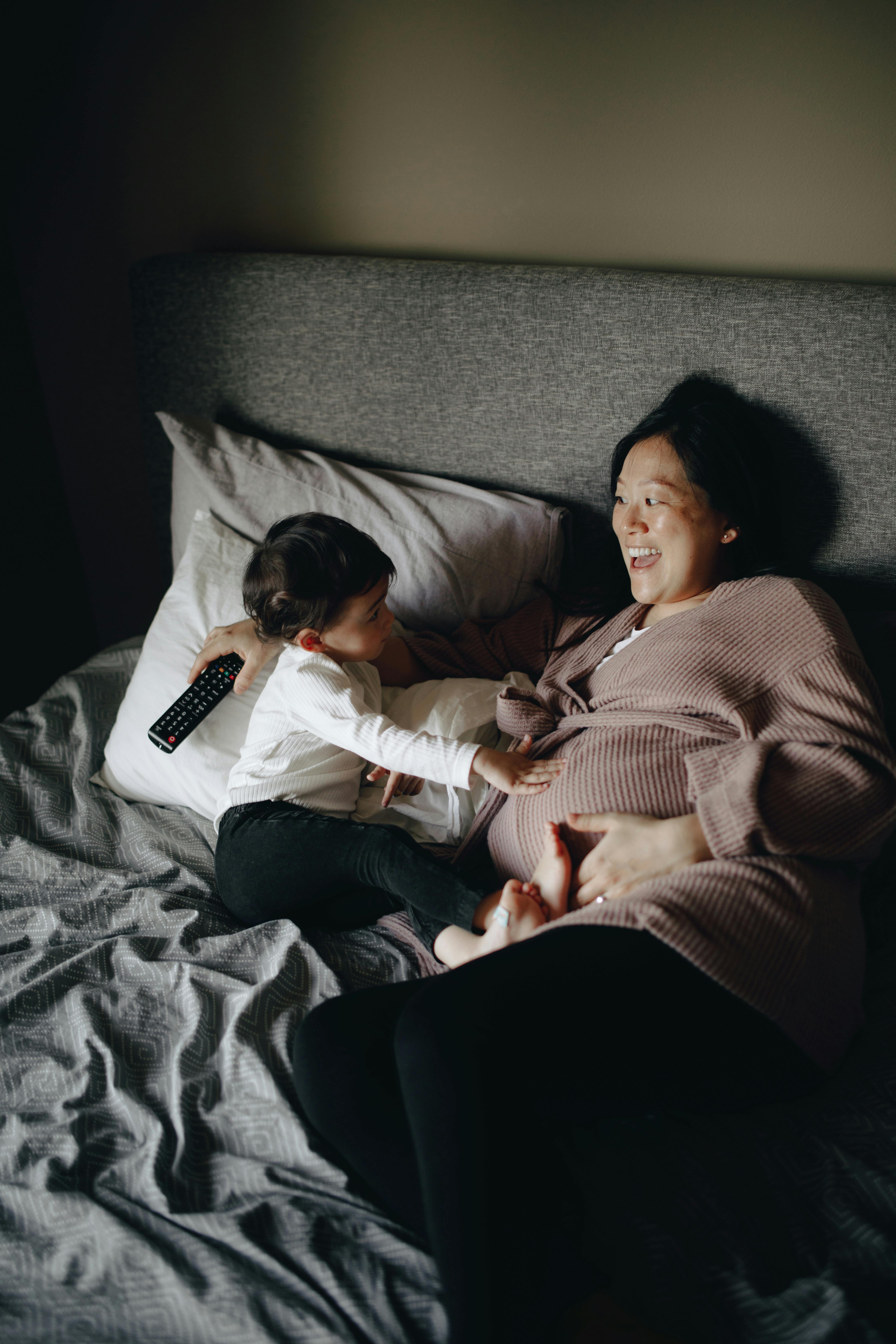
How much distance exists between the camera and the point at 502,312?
143 cm

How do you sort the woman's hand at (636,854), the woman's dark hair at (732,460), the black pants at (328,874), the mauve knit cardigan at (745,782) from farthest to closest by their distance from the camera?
the woman's dark hair at (732,460), the black pants at (328,874), the woman's hand at (636,854), the mauve knit cardigan at (745,782)

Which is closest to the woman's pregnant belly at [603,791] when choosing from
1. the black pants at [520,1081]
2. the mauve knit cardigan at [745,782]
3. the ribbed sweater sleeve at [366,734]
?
the mauve knit cardigan at [745,782]

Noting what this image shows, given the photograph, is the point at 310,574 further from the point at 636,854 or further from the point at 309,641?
the point at 636,854

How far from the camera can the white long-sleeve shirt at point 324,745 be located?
1131mm

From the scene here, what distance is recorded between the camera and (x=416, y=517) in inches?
57.8

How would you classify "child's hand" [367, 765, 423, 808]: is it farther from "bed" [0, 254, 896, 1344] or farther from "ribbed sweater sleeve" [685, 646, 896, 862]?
"ribbed sweater sleeve" [685, 646, 896, 862]

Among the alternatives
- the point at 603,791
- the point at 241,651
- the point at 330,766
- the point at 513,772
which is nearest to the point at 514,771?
the point at 513,772

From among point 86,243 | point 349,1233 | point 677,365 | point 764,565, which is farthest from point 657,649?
point 86,243

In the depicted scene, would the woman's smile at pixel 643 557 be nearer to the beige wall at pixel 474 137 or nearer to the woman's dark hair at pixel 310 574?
the woman's dark hair at pixel 310 574

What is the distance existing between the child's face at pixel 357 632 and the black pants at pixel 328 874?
0.85 feet

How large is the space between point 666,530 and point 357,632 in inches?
20.4

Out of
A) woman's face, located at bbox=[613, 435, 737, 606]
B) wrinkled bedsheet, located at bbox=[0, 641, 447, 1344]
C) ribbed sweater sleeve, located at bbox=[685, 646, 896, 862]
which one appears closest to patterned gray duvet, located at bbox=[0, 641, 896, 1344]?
wrinkled bedsheet, located at bbox=[0, 641, 447, 1344]

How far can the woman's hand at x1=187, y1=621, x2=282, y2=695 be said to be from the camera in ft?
4.49

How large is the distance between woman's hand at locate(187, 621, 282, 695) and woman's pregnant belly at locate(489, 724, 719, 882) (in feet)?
1.71
